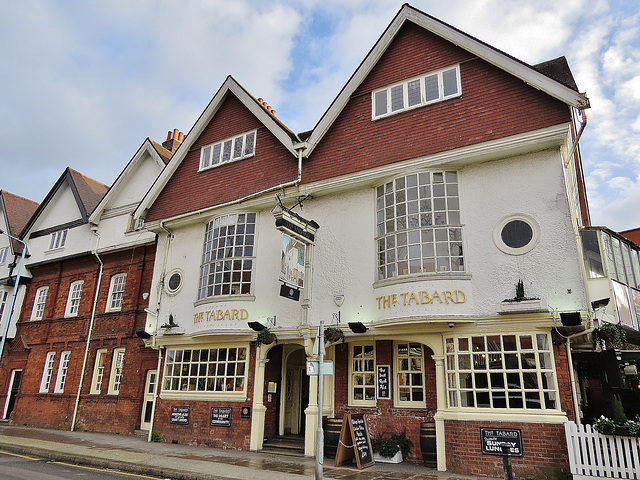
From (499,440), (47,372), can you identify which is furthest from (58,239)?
(499,440)

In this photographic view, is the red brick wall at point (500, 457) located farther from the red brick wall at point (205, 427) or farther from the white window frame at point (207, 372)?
the white window frame at point (207, 372)

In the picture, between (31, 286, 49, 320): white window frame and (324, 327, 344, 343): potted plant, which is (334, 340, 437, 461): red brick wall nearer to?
(324, 327, 344, 343): potted plant

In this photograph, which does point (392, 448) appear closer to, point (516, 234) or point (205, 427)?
point (516, 234)

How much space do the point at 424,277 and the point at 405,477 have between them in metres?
4.32

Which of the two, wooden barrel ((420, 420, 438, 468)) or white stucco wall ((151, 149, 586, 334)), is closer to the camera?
white stucco wall ((151, 149, 586, 334))

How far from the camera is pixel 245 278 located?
1437cm

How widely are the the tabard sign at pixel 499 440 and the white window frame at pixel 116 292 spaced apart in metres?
15.1

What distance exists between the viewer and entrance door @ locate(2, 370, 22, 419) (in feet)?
70.9

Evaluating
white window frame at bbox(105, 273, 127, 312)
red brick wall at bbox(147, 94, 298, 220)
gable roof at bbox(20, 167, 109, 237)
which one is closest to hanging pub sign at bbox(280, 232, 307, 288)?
red brick wall at bbox(147, 94, 298, 220)

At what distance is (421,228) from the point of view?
1141 cm

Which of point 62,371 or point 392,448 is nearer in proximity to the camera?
point 392,448

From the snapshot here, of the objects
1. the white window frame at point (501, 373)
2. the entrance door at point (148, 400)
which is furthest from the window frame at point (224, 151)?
the white window frame at point (501, 373)

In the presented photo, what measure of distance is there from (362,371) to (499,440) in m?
3.94

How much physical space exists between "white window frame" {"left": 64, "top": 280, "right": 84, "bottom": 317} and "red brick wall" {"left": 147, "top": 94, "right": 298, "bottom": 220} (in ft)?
21.9
